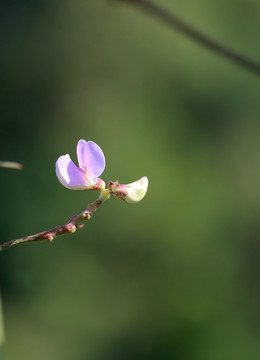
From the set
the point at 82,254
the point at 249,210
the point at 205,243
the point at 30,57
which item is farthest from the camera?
the point at 30,57

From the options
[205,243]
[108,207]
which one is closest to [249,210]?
[205,243]

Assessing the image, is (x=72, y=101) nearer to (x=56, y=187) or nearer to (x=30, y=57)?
(x=30, y=57)

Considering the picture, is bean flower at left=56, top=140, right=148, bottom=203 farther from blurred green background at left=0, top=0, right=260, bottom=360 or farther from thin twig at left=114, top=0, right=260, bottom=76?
blurred green background at left=0, top=0, right=260, bottom=360

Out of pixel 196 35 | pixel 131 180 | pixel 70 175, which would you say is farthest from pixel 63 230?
pixel 131 180

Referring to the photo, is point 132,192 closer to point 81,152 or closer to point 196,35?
point 81,152

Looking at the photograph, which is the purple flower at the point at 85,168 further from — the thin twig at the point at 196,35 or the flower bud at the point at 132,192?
the thin twig at the point at 196,35
